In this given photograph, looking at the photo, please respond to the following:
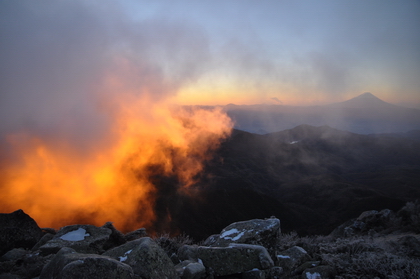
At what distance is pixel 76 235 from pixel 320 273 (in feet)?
20.7

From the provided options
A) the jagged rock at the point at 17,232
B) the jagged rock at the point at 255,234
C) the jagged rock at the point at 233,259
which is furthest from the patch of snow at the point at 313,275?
the jagged rock at the point at 17,232

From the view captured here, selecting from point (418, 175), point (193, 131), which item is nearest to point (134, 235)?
point (193, 131)

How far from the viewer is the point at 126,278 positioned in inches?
123

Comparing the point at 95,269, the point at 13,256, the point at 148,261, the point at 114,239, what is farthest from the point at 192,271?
the point at 13,256

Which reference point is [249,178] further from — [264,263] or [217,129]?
[264,263]

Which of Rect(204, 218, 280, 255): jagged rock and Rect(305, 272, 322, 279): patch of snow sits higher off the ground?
Rect(204, 218, 280, 255): jagged rock

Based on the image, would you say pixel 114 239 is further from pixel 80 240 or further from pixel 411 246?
pixel 411 246

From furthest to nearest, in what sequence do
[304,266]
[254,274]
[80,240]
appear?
[80,240]
[304,266]
[254,274]

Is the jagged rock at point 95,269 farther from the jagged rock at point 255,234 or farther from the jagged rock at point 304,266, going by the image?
the jagged rock at point 304,266

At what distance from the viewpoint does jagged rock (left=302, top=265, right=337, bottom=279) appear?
4.81 metres

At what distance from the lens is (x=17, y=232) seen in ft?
24.0

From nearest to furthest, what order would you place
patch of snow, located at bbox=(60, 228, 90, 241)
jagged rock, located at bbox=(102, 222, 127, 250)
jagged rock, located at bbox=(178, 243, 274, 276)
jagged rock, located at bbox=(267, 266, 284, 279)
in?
1. jagged rock, located at bbox=(178, 243, 274, 276)
2. jagged rock, located at bbox=(267, 266, 284, 279)
3. patch of snow, located at bbox=(60, 228, 90, 241)
4. jagged rock, located at bbox=(102, 222, 127, 250)

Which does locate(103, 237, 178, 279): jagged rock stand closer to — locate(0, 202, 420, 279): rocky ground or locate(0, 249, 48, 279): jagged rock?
locate(0, 202, 420, 279): rocky ground

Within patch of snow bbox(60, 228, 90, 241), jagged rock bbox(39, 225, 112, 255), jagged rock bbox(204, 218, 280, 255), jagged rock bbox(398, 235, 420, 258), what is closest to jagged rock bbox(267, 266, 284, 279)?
jagged rock bbox(204, 218, 280, 255)
